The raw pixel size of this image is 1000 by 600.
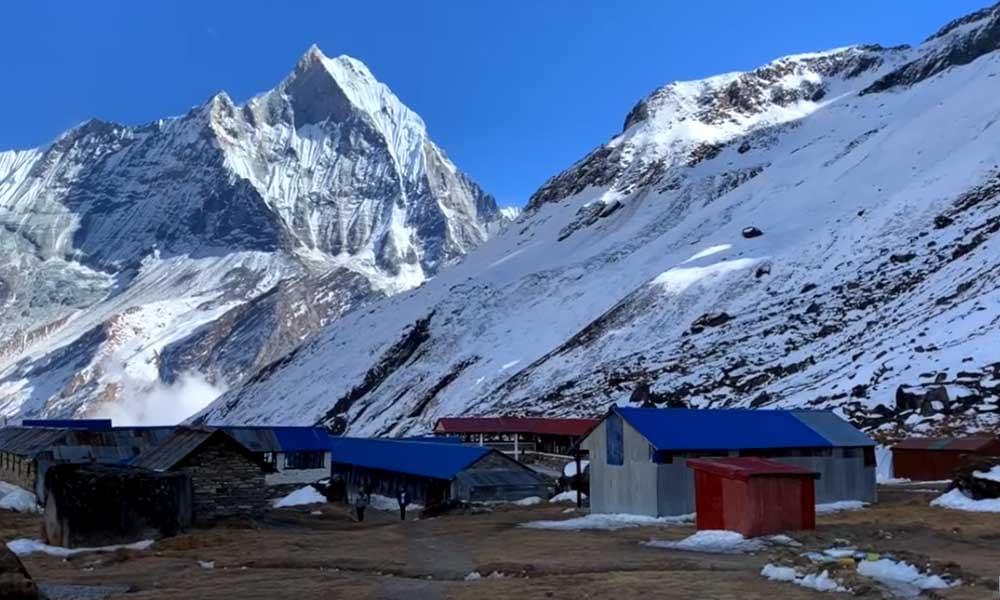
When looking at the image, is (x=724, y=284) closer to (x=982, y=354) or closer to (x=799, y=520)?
(x=982, y=354)

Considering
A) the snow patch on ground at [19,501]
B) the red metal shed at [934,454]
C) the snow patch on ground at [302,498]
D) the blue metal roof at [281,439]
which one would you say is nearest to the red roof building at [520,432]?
the blue metal roof at [281,439]

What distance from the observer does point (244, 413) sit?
396 feet

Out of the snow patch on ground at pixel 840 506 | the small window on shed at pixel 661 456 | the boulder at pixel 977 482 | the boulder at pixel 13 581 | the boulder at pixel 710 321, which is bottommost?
the snow patch on ground at pixel 840 506

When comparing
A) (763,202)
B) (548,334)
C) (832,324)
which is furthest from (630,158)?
(832,324)

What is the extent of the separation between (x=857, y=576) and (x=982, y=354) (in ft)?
133

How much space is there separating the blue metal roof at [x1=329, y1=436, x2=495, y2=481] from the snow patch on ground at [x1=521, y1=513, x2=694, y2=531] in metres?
12.7

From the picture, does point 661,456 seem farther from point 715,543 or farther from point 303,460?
point 303,460

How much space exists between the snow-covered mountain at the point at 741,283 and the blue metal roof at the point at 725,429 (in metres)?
14.0

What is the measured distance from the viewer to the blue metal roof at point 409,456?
46500 mm

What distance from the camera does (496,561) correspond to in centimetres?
2242

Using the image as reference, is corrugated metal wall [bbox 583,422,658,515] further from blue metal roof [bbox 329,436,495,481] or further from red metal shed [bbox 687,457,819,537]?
blue metal roof [bbox 329,436,495,481]

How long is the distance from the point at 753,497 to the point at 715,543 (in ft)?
6.03

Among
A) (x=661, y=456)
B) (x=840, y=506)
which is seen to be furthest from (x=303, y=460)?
(x=840, y=506)

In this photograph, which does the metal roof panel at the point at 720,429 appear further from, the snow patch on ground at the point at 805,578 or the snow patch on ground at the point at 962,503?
the snow patch on ground at the point at 805,578
